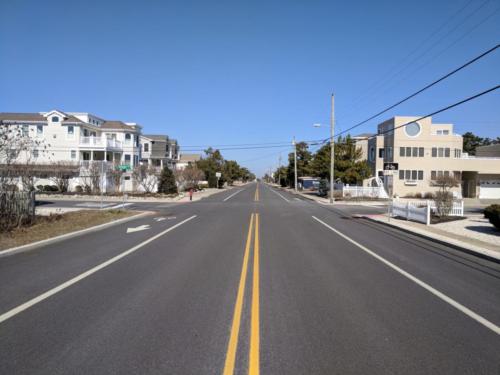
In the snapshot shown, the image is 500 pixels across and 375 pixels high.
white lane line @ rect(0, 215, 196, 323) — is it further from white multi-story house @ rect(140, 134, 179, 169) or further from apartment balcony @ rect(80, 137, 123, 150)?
white multi-story house @ rect(140, 134, 179, 169)

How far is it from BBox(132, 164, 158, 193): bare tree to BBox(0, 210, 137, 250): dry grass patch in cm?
2049

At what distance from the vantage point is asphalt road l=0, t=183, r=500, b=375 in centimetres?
406

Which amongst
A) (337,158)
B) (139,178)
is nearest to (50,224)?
(139,178)

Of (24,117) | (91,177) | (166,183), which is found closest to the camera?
(91,177)

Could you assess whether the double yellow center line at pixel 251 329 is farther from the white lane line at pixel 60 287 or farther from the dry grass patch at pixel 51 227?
the dry grass patch at pixel 51 227

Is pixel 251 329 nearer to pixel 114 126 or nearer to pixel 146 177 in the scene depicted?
pixel 146 177

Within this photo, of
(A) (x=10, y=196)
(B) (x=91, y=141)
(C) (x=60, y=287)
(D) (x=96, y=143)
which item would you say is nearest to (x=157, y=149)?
(D) (x=96, y=143)

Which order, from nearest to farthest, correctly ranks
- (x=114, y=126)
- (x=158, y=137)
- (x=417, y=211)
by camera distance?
(x=417, y=211) → (x=114, y=126) → (x=158, y=137)

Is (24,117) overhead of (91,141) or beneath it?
overhead

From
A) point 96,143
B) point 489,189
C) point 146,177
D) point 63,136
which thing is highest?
point 63,136

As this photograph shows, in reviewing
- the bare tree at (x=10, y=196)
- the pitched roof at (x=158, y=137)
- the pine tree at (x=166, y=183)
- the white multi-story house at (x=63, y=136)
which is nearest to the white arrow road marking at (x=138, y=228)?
the bare tree at (x=10, y=196)

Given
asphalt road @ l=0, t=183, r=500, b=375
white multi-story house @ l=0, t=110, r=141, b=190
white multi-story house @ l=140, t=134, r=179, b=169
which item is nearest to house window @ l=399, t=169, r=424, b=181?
white multi-story house @ l=0, t=110, r=141, b=190

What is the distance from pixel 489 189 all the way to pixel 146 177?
41.9m

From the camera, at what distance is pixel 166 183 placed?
41.3 meters
